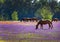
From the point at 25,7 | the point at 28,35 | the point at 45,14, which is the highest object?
the point at 28,35

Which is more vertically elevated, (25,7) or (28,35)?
(28,35)

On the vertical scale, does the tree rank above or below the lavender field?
below

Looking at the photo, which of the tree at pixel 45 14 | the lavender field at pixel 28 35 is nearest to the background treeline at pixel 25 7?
the tree at pixel 45 14

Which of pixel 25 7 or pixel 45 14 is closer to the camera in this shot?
pixel 45 14

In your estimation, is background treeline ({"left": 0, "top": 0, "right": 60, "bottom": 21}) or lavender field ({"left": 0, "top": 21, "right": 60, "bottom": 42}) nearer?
lavender field ({"left": 0, "top": 21, "right": 60, "bottom": 42})

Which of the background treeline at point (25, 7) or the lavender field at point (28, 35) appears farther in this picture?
the background treeline at point (25, 7)

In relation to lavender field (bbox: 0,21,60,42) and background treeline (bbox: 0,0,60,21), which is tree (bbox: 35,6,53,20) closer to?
background treeline (bbox: 0,0,60,21)

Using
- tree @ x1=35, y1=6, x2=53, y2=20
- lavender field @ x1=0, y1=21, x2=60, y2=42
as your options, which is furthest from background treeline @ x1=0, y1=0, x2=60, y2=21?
lavender field @ x1=0, y1=21, x2=60, y2=42

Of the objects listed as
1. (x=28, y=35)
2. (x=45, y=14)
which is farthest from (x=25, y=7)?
(x=28, y=35)

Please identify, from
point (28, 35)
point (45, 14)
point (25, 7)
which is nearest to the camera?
point (28, 35)

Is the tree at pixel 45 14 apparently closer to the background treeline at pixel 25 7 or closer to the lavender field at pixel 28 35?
the background treeline at pixel 25 7

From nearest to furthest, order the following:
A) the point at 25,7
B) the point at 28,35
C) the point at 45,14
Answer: the point at 28,35 < the point at 45,14 < the point at 25,7

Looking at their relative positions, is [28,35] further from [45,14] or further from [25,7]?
[25,7]

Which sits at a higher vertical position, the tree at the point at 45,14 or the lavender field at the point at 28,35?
the lavender field at the point at 28,35
